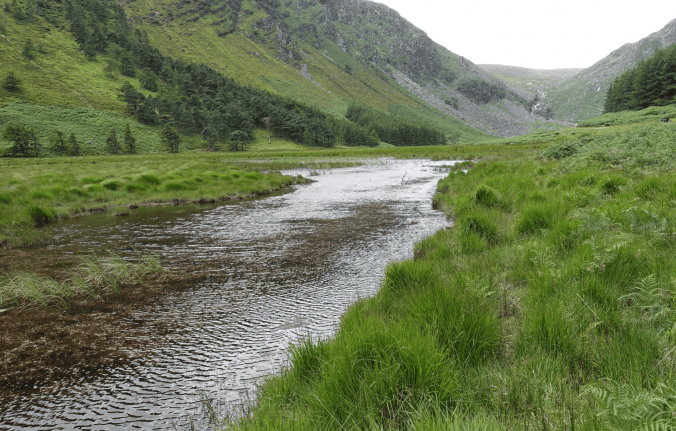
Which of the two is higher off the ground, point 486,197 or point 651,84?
point 651,84

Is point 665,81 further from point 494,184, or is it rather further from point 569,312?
point 569,312

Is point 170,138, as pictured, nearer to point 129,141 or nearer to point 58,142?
point 129,141

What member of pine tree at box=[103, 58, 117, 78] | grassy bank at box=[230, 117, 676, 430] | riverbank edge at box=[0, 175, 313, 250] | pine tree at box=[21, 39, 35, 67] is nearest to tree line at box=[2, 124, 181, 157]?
pine tree at box=[21, 39, 35, 67]

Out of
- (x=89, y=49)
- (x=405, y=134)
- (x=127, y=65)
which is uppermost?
(x=89, y=49)

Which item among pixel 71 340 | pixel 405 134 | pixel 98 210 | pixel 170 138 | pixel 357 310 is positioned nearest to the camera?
pixel 357 310

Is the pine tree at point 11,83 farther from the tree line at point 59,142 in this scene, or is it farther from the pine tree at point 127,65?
the pine tree at point 127,65

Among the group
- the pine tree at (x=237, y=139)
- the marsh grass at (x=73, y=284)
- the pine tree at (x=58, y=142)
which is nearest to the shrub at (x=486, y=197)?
the marsh grass at (x=73, y=284)

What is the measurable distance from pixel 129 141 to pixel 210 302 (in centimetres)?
10285

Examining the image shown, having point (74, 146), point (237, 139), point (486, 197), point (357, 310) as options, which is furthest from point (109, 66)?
point (357, 310)

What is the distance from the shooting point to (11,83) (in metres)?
91.6

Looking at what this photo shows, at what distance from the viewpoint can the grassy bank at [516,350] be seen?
190cm

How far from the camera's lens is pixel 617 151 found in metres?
10.2

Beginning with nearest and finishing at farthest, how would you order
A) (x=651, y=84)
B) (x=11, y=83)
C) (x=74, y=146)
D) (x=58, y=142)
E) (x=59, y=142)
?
(x=58, y=142), (x=59, y=142), (x=74, y=146), (x=651, y=84), (x=11, y=83)

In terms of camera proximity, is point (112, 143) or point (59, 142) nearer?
point (59, 142)
